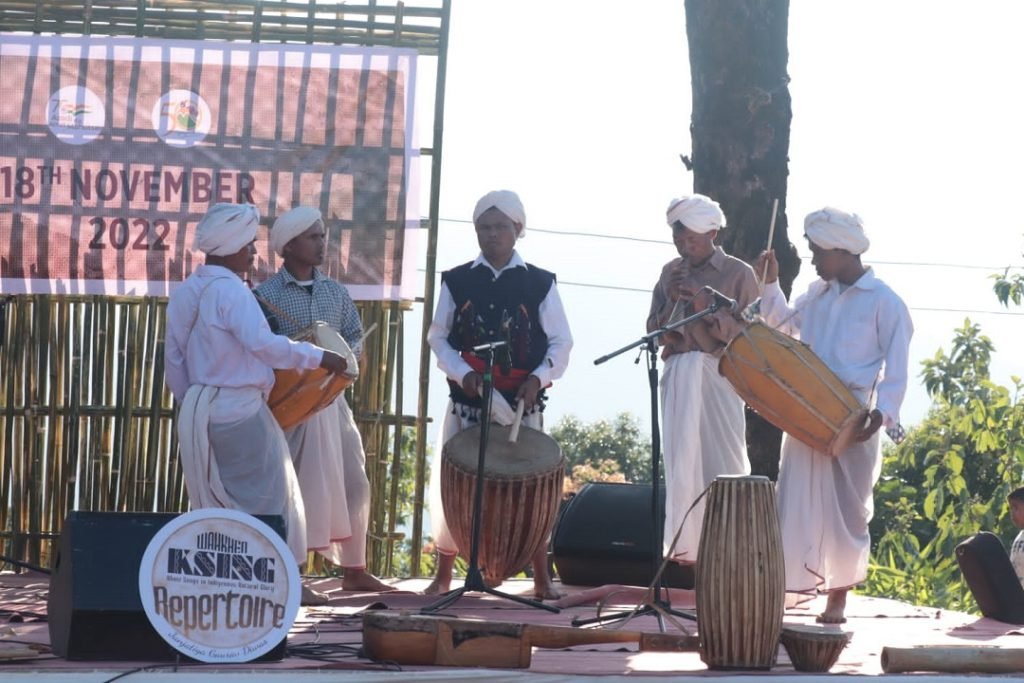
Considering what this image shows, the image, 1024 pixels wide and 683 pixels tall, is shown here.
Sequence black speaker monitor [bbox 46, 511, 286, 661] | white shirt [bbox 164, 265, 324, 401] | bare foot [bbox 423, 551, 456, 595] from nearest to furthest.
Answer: black speaker monitor [bbox 46, 511, 286, 661] < white shirt [bbox 164, 265, 324, 401] < bare foot [bbox 423, 551, 456, 595]

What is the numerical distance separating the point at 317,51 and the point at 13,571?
107 inches

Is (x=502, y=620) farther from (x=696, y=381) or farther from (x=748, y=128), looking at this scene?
(x=748, y=128)

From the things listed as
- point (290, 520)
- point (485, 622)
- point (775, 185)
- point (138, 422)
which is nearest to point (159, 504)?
point (138, 422)

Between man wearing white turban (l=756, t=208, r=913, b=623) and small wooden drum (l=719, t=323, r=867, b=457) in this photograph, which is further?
man wearing white turban (l=756, t=208, r=913, b=623)

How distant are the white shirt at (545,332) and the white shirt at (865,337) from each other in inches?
39.0

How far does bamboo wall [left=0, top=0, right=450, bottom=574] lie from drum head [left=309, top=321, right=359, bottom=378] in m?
1.35

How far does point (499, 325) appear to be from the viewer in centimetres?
660

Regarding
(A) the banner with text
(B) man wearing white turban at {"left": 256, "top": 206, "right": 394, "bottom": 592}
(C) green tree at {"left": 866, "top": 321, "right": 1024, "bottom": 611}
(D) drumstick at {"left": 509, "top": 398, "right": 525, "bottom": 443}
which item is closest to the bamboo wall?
(A) the banner with text

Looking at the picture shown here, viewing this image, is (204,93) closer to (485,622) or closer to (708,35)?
(708,35)

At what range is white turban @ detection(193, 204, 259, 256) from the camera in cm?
578

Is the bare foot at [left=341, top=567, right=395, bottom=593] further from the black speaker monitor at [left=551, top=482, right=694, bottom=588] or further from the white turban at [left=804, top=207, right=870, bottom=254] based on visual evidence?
the white turban at [left=804, top=207, right=870, bottom=254]

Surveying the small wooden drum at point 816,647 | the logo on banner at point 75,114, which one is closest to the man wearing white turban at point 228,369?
the logo on banner at point 75,114

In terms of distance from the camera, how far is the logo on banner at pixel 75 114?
7.64 meters

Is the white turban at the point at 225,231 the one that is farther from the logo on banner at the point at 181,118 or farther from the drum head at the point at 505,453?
the logo on banner at the point at 181,118
